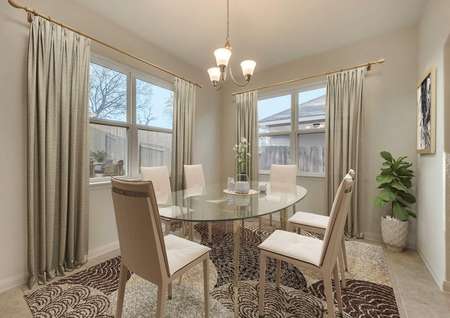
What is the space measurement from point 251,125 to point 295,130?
0.77 meters

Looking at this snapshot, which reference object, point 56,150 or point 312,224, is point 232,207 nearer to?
point 312,224

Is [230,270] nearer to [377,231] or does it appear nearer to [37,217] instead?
[37,217]

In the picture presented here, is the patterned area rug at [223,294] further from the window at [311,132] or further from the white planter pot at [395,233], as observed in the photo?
the window at [311,132]

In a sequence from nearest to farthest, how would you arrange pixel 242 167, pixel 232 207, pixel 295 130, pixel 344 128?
pixel 232 207 → pixel 242 167 → pixel 344 128 → pixel 295 130

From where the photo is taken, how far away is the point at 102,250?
2545mm

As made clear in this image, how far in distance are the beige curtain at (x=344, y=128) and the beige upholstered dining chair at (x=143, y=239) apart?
2541mm

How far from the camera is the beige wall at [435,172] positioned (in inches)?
73.9

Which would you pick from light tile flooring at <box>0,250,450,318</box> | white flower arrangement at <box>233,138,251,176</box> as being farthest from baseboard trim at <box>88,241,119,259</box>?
white flower arrangement at <box>233,138,251,176</box>

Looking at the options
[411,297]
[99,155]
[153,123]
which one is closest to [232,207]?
[411,297]

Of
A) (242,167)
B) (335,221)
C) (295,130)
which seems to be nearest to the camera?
(335,221)

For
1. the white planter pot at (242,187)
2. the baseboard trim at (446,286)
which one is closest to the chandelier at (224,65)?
the white planter pot at (242,187)

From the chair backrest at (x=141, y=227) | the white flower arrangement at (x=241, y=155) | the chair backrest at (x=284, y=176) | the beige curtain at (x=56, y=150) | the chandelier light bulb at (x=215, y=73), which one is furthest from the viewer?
the chair backrest at (x=284, y=176)

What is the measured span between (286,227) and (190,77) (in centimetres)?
293

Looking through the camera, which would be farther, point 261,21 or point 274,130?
point 274,130
